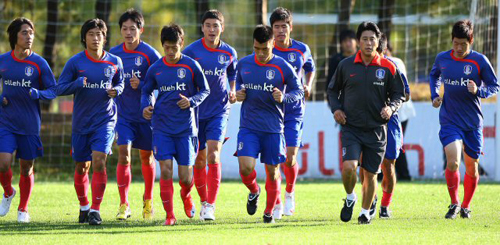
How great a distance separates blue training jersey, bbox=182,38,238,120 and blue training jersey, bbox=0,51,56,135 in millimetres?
1654

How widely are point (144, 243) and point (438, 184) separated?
8559 millimetres

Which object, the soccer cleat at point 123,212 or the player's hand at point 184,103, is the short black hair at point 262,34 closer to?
the player's hand at point 184,103

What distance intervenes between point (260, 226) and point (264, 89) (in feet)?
4.78

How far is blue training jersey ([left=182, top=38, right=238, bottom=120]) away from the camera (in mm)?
10469

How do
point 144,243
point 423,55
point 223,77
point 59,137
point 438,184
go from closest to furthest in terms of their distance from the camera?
point 144,243, point 223,77, point 438,184, point 59,137, point 423,55

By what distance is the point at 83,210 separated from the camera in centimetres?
1003

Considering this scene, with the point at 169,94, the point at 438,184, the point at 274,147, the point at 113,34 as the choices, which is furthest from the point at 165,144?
the point at 113,34

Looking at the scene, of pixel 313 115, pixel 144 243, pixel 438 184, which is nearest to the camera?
pixel 144 243

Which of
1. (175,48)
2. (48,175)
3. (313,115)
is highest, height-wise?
(175,48)

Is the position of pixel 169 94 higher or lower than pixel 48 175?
higher

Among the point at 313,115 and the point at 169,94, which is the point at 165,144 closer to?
the point at 169,94

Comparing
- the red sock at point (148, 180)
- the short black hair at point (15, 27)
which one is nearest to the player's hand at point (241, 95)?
the red sock at point (148, 180)

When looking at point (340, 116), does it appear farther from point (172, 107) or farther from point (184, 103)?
point (172, 107)

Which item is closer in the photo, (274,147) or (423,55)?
(274,147)
